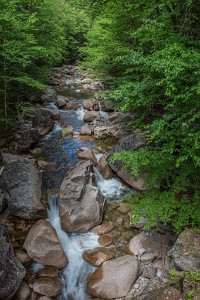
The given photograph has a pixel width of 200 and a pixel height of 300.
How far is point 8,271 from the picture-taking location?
5.45 metres

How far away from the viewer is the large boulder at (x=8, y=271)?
529 centimetres

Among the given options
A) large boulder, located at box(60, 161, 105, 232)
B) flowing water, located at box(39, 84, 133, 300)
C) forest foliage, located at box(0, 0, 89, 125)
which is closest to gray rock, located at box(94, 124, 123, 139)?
flowing water, located at box(39, 84, 133, 300)

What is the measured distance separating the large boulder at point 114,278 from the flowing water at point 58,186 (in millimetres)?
301

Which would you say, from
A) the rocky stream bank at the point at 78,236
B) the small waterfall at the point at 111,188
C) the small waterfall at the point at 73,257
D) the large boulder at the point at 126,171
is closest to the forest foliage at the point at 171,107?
the rocky stream bank at the point at 78,236

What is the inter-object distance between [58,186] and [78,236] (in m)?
2.04

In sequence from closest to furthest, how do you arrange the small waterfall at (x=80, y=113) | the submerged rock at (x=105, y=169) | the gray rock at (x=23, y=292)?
1. the gray rock at (x=23, y=292)
2. the submerged rock at (x=105, y=169)
3. the small waterfall at (x=80, y=113)

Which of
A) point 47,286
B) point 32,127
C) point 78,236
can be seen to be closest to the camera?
point 47,286

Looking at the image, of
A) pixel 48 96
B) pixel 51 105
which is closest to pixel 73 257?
pixel 51 105

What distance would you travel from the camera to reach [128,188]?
8.57 metres

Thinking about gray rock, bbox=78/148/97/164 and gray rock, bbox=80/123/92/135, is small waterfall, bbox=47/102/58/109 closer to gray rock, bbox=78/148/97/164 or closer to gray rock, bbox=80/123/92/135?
gray rock, bbox=80/123/92/135

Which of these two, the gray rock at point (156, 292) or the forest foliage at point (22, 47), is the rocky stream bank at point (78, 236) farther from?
the forest foliage at point (22, 47)

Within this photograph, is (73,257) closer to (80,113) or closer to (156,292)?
(156,292)

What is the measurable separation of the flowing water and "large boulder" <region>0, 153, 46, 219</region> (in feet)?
1.56

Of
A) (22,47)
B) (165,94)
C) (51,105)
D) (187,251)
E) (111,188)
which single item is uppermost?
(165,94)
